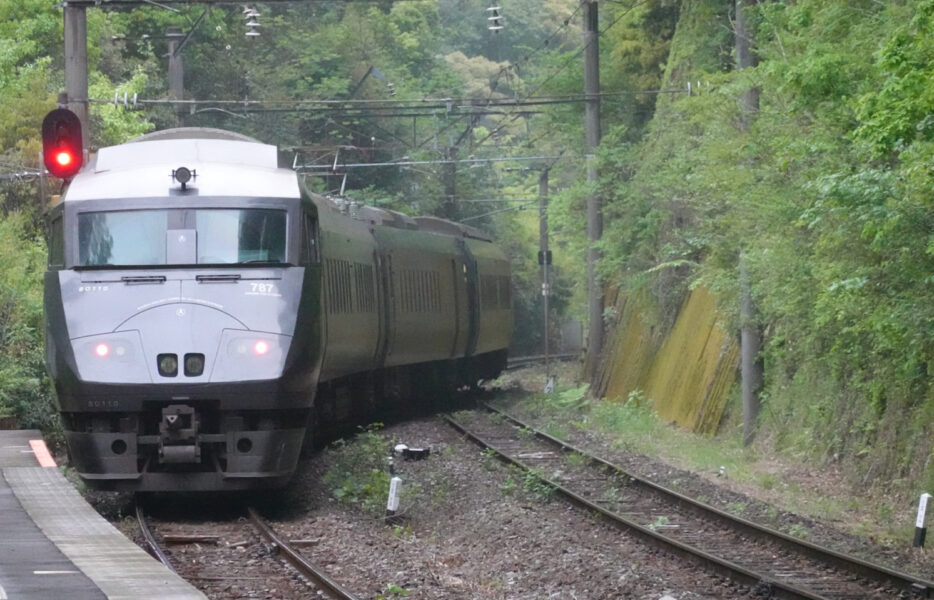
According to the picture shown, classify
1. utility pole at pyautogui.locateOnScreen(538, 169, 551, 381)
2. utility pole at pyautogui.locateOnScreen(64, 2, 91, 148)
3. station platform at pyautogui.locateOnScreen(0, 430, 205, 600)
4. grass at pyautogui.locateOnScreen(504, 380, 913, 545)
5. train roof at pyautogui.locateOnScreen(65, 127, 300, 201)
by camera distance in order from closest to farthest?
1. station platform at pyautogui.locateOnScreen(0, 430, 205, 600)
2. train roof at pyautogui.locateOnScreen(65, 127, 300, 201)
3. grass at pyautogui.locateOnScreen(504, 380, 913, 545)
4. utility pole at pyautogui.locateOnScreen(64, 2, 91, 148)
5. utility pole at pyautogui.locateOnScreen(538, 169, 551, 381)

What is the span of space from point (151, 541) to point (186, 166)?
4140 mm

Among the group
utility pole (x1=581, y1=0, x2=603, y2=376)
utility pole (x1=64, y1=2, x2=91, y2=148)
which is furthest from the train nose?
utility pole (x1=581, y1=0, x2=603, y2=376)

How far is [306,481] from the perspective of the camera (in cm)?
1689

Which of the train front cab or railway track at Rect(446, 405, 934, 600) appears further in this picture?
the train front cab

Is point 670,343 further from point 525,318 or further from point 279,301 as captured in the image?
point 525,318

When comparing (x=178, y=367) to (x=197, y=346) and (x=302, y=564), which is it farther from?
(x=302, y=564)

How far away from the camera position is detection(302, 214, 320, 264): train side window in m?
14.3

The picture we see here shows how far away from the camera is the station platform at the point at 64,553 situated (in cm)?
919

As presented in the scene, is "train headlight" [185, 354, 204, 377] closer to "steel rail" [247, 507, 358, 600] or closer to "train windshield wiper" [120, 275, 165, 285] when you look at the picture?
"train windshield wiper" [120, 275, 165, 285]

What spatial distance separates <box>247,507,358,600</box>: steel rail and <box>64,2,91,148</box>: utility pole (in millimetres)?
5765

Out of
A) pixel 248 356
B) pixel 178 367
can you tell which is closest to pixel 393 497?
pixel 248 356

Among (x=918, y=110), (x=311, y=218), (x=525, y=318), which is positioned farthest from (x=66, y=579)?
(x=525, y=318)

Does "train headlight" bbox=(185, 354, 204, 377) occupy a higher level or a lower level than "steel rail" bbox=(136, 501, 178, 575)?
higher

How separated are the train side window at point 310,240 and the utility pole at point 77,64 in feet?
12.1
